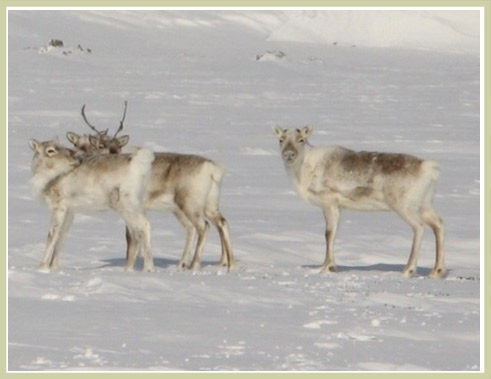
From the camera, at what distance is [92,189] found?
1362 centimetres

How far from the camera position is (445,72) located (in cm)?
4341

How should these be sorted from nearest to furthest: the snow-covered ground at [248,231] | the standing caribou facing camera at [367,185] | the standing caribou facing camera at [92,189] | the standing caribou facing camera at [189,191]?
the snow-covered ground at [248,231]
the standing caribou facing camera at [92,189]
the standing caribou facing camera at [367,185]
the standing caribou facing camera at [189,191]

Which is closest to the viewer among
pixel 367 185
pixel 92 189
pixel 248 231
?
pixel 92 189

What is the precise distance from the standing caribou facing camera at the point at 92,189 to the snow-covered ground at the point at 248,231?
0.37 meters

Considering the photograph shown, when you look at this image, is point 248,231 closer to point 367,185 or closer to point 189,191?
point 189,191

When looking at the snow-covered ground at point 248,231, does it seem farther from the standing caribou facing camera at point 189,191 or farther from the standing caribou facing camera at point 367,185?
the standing caribou facing camera at point 367,185

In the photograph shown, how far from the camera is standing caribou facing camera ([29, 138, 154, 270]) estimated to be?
13539mm

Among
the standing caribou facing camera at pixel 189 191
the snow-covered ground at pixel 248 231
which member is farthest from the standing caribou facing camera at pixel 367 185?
the standing caribou facing camera at pixel 189 191

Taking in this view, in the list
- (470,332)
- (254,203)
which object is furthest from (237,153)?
(470,332)

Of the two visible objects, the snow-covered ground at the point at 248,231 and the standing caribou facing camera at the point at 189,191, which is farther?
the standing caribou facing camera at the point at 189,191

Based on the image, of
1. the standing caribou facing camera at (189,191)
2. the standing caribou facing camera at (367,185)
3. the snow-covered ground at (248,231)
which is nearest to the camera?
the snow-covered ground at (248,231)

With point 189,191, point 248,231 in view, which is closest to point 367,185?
point 189,191

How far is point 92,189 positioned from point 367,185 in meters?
2.77

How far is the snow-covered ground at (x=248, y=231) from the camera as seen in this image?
9.58 metres
